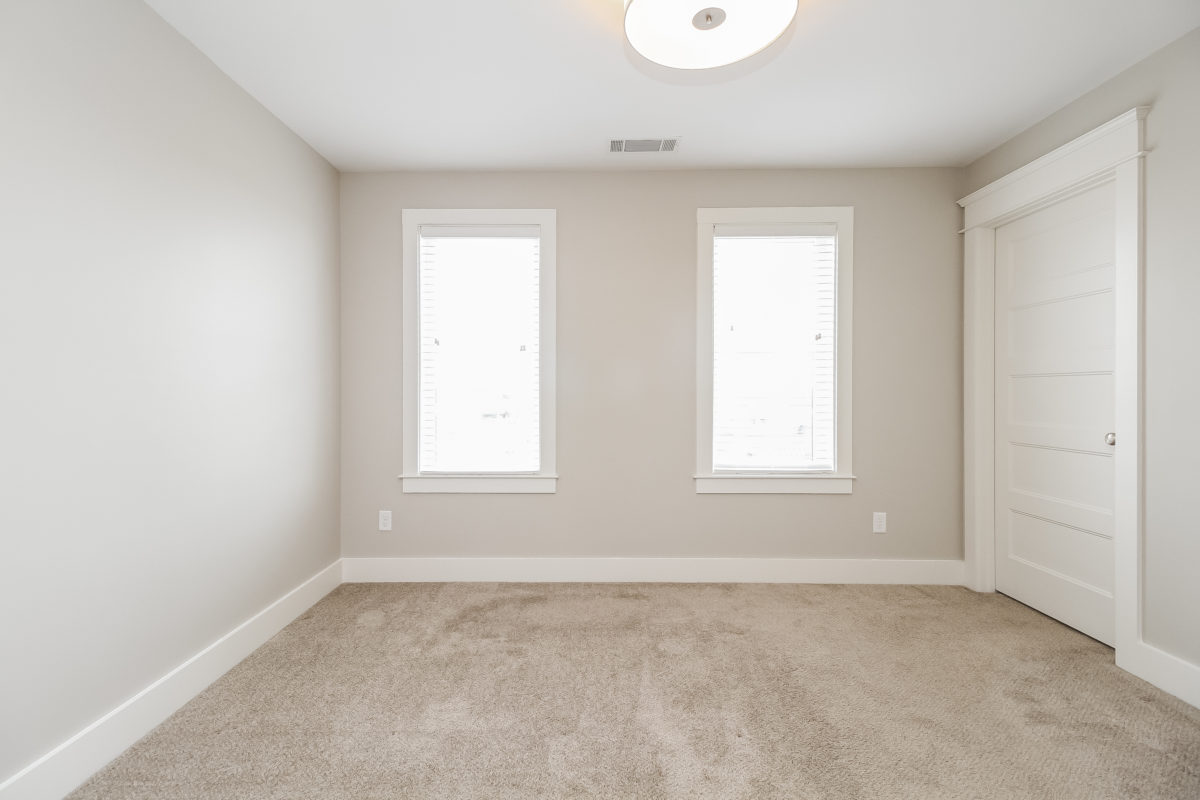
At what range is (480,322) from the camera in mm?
3480

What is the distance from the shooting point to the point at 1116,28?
6.97ft

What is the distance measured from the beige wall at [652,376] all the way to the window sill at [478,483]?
0.07 m

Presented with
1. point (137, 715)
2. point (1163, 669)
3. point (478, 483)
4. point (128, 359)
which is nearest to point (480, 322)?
point (478, 483)

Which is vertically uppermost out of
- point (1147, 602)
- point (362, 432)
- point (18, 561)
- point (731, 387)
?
point (731, 387)

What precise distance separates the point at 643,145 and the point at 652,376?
1.38 m

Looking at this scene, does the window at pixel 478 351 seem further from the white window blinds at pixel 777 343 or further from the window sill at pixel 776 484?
the white window blinds at pixel 777 343

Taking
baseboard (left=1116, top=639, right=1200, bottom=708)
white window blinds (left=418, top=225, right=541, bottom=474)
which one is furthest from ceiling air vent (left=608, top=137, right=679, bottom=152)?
baseboard (left=1116, top=639, right=1200, bottom=708)

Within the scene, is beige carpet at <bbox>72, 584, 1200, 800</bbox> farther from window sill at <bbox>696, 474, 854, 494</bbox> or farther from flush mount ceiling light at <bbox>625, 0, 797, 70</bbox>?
flush mount ceiling light at <bbox>625, 0, 797, 70</bbox>

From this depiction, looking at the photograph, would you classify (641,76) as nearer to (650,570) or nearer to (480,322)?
(480,322)

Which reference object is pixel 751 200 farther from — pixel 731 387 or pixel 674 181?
pixel 731 387

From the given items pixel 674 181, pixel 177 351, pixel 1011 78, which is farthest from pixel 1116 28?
pixel 177 351

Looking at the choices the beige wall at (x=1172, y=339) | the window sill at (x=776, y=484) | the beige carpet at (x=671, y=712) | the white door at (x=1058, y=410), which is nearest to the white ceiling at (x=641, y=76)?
the beige wall at (x=1172, y=339)

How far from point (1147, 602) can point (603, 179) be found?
137 inches

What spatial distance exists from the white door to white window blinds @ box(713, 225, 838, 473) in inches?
38.3
